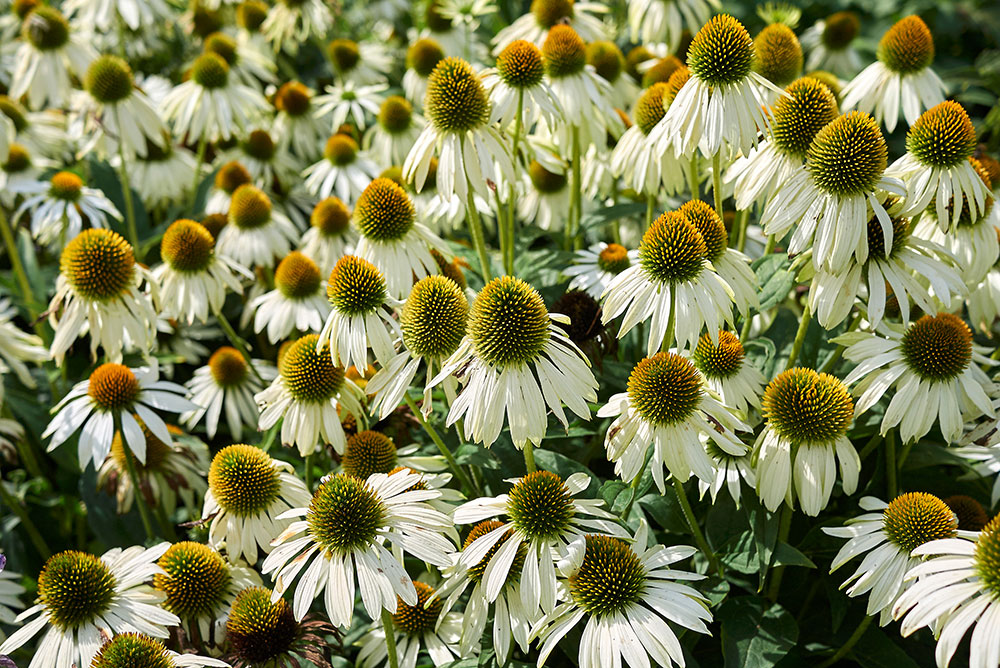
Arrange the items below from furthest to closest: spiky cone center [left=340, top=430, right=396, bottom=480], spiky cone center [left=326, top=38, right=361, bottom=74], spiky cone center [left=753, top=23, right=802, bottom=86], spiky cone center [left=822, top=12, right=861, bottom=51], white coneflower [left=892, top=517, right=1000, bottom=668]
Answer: spiky cone center [left=326, top=38, right=361, bottom=74] < spiky cone center [left=822, top=12, right=861, bottom=51] < spiky cone center [left=753, top=23, right=802, bottom=86] < spiky cone center [left=340, top=430, right=396, bottom=480] < white coneflower [left=892, top=517, right=1000, bottom=668]

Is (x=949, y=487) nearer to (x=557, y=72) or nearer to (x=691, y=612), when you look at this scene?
(x=691, y=612)

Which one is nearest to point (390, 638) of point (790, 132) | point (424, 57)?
point (790, 132)

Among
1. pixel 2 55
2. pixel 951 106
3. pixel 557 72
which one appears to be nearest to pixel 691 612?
pixel 951 106

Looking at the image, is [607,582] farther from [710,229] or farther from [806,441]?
[710,229]

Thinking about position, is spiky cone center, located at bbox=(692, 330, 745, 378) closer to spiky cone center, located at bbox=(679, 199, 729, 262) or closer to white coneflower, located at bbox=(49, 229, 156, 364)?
spiky cone center, located at bbox=(679, 199, 729, 262)

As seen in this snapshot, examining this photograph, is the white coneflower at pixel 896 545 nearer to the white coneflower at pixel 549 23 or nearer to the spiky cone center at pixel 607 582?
the spiky cone center at pixel 607 582

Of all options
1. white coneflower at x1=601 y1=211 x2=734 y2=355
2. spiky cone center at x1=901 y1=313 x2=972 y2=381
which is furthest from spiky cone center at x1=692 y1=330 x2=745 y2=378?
spiky cone center at x1=901 y1=313 x2=972 y2=381
